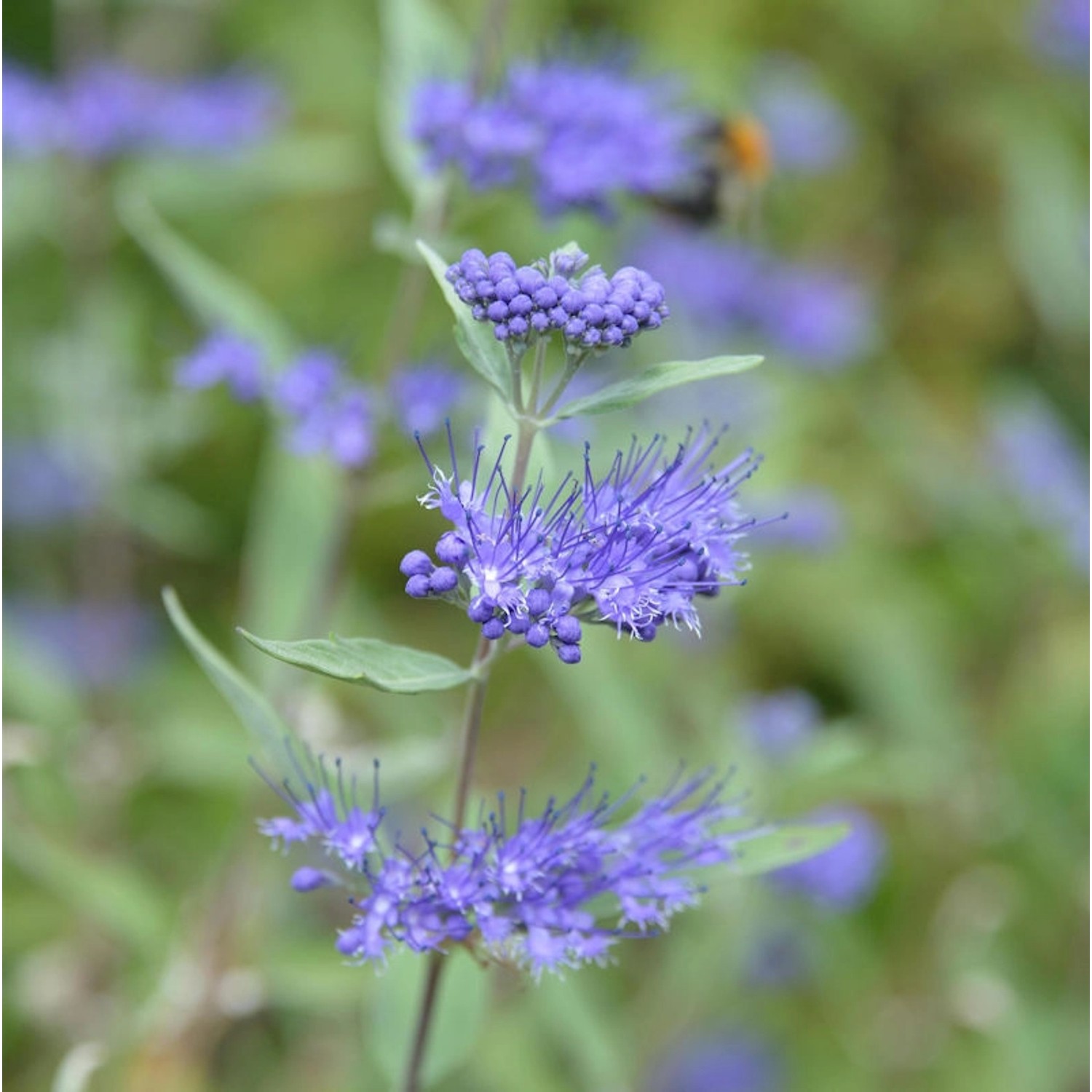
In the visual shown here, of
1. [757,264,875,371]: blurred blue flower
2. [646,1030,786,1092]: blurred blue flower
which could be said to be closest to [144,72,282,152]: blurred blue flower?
[757,264,875,371]: blurred blue flower

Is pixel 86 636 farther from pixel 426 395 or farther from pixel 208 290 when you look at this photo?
pixel 426 395

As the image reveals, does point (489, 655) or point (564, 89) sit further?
point (564, 89)

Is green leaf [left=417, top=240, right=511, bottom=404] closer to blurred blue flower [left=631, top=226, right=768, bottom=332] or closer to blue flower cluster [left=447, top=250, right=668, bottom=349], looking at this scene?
blue flower cluster [left=447, top=250, right=668, bottom=349]

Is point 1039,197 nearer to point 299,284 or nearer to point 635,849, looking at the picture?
point 299,284

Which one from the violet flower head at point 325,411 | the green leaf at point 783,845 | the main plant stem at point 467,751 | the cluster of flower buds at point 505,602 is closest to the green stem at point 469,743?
the main plant stem at point 467,751

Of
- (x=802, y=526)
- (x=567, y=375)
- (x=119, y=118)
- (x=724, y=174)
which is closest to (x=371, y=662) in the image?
(x=567, y=375)

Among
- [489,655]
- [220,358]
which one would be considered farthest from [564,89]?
[489,655]

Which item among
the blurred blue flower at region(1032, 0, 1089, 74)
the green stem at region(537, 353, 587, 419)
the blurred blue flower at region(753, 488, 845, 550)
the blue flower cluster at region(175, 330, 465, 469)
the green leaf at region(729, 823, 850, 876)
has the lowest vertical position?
the blurred blue flower at region(753, 488, 845, 550)
